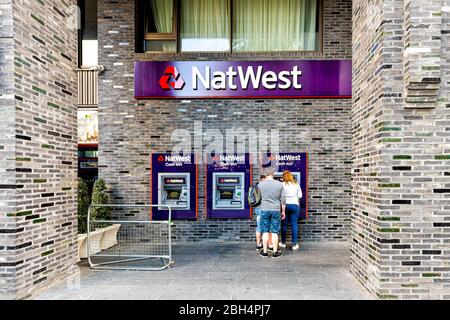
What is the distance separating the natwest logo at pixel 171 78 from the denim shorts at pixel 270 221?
3389 mm

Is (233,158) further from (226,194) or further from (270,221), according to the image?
(270,221)

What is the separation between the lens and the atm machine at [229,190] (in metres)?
7.37

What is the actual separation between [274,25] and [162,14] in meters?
2.66

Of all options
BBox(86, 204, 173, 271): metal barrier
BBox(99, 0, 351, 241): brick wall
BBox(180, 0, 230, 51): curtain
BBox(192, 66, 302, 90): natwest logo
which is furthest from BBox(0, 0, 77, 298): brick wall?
BBox(180, 0, 230, 51): curtain

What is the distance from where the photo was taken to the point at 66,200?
5137 mm

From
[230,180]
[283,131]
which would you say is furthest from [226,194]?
[283,131]

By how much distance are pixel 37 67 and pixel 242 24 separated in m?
→ 4.88

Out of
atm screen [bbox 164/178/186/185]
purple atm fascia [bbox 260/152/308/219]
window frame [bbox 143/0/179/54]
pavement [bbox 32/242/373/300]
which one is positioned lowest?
pavement [bbox 32/242/373/300]

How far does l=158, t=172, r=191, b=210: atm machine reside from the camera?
24.4 feet

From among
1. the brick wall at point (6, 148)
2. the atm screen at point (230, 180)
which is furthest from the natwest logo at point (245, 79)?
the brick wall at point (6, 148)

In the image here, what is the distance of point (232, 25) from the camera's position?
783 cm

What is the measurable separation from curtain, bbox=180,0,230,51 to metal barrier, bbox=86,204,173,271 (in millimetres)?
4014

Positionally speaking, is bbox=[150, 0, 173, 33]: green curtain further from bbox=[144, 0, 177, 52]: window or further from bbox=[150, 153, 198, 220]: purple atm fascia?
bbox=[150, 153, 198, 220]: purple atm fascia

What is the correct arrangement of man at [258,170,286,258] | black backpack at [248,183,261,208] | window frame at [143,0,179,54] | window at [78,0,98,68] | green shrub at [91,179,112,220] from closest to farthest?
man at [258,170,286,258] < black backpack at [248,183,261,208] < green shrub at [91,179,112,220] < window frame at [143,0,179,54] < window at [78,0,98,68]
